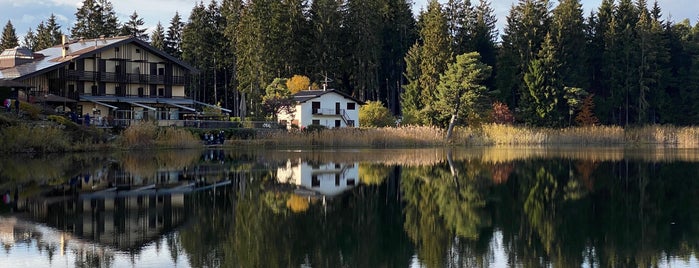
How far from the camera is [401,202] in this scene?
17.3m

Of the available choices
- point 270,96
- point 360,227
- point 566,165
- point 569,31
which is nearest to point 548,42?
point 569,31

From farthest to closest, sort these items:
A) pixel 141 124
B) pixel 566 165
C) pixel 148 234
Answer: pixel 141 124
pixel 566 165
pixel 148 234

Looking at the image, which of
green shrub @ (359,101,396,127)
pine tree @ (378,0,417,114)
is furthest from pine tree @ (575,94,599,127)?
pine tree @ (378,0,417,114)

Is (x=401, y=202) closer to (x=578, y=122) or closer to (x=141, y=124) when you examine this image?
(x=141, y=124)

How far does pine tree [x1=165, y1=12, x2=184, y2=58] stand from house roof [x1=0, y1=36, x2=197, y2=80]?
1380cm

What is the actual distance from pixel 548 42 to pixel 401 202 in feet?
147

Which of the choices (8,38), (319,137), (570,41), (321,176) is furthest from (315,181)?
(8,38)

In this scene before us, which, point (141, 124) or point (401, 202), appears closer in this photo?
point (401, 202)

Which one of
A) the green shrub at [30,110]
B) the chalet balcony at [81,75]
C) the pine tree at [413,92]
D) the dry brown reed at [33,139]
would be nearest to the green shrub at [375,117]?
the pine tree at [413,92]

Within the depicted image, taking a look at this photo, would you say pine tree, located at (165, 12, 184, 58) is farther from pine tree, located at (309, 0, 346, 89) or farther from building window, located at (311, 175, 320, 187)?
building window, located at (311, 175, 320, 187)

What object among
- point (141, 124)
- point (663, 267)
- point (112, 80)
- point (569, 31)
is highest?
point (569, 31)

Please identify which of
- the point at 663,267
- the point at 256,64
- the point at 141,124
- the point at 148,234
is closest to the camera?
the point at 663,267

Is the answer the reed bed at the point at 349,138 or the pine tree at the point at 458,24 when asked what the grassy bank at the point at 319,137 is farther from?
the pine tree at the point at 458,24

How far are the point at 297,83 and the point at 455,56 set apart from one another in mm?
14237
